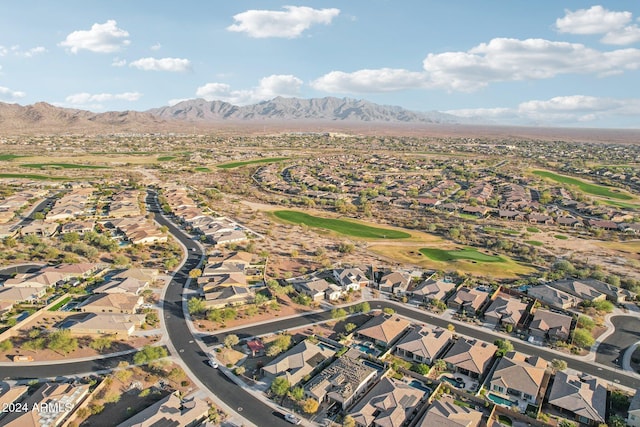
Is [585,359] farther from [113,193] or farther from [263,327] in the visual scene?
[113,193]

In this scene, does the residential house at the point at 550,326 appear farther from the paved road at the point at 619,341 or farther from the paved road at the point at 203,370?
the paved road at the point at 203,370

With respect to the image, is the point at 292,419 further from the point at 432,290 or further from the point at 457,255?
the point at 457,255

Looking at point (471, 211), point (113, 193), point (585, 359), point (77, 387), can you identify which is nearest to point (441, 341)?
point (585, 359)

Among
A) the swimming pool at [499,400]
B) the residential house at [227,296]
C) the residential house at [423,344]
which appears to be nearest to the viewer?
the swimming pool at [499,400]

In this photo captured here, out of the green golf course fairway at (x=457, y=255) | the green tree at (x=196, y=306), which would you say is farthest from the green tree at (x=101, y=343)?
the green golf course fairway at (x=457, y=255)

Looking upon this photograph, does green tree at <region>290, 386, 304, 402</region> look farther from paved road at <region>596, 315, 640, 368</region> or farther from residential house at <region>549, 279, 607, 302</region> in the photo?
residential house at <region>549, 279, 607, 302</region>

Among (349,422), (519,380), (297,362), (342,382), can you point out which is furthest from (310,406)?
(519,380)
